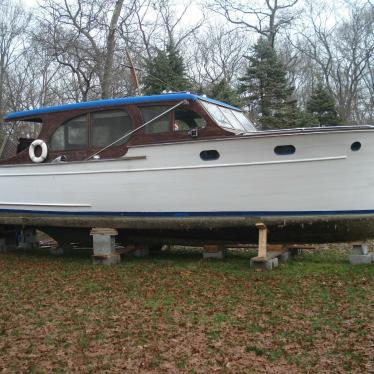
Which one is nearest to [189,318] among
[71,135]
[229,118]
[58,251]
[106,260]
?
[106,260]

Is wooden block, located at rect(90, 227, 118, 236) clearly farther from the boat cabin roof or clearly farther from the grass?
the boat cabin roof

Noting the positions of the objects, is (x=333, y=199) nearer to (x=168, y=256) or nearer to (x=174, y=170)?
(x=174, y=170)

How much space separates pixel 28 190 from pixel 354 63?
93.7ft

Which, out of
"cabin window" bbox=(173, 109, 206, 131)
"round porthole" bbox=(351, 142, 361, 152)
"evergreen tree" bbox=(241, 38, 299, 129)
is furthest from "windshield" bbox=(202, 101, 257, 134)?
"evergreen tree" bbox=(241, 38, 299, 129)

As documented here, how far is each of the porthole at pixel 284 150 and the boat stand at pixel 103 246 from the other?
3059 millimetres

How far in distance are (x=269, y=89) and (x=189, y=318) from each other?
1495 centimetres

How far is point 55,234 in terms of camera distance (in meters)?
9.53

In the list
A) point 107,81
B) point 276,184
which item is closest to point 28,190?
point 276,184

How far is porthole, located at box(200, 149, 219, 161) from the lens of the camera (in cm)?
763

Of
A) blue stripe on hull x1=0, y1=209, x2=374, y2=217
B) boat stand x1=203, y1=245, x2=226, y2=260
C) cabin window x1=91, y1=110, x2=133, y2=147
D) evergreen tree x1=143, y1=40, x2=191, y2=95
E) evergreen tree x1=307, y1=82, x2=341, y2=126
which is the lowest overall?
boat stand x1=203, y1=245, x2=226, y2=260

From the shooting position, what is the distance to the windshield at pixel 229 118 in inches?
324

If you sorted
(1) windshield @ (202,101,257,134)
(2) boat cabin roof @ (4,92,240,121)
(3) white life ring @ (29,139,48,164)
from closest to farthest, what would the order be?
1. (2) boat cabin roof @ (4,92,240,121)
2. (1) windshield @ (202,101,257,134)
3. (3) white life ring @ (29,139,48,164)

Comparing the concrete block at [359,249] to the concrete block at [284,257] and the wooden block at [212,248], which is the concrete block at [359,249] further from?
the wooden block at [212,248]

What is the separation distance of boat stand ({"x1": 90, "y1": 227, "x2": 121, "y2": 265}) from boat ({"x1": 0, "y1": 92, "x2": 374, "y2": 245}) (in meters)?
0.16
